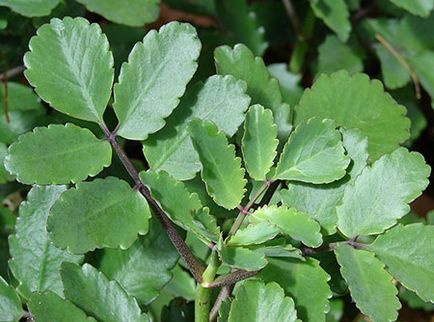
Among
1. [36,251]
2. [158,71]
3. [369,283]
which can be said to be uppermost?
[158,71]

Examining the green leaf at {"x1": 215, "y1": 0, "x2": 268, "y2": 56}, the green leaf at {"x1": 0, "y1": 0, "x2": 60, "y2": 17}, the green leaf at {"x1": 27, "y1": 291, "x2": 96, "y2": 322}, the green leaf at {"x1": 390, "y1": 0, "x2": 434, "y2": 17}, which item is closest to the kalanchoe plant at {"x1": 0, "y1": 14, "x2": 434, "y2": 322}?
the green leaf at {"x1": 27, "y1": 291, "x2": 96, "y2": 322}

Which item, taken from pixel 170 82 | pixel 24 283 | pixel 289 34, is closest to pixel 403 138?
pixel 170 82

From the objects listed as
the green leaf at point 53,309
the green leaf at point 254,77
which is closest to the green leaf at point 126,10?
the green leaf at point 254,77

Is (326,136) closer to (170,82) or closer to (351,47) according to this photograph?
(170,82)

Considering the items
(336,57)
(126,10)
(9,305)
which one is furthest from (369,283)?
(336,57)

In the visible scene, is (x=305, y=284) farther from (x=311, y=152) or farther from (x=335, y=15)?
(x=335, y=15)

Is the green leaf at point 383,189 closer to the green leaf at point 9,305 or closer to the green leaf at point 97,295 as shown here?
the green leaf at point 97,295

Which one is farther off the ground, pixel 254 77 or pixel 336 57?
pixel 254 77

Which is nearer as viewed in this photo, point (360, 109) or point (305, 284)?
point (305, 284)
